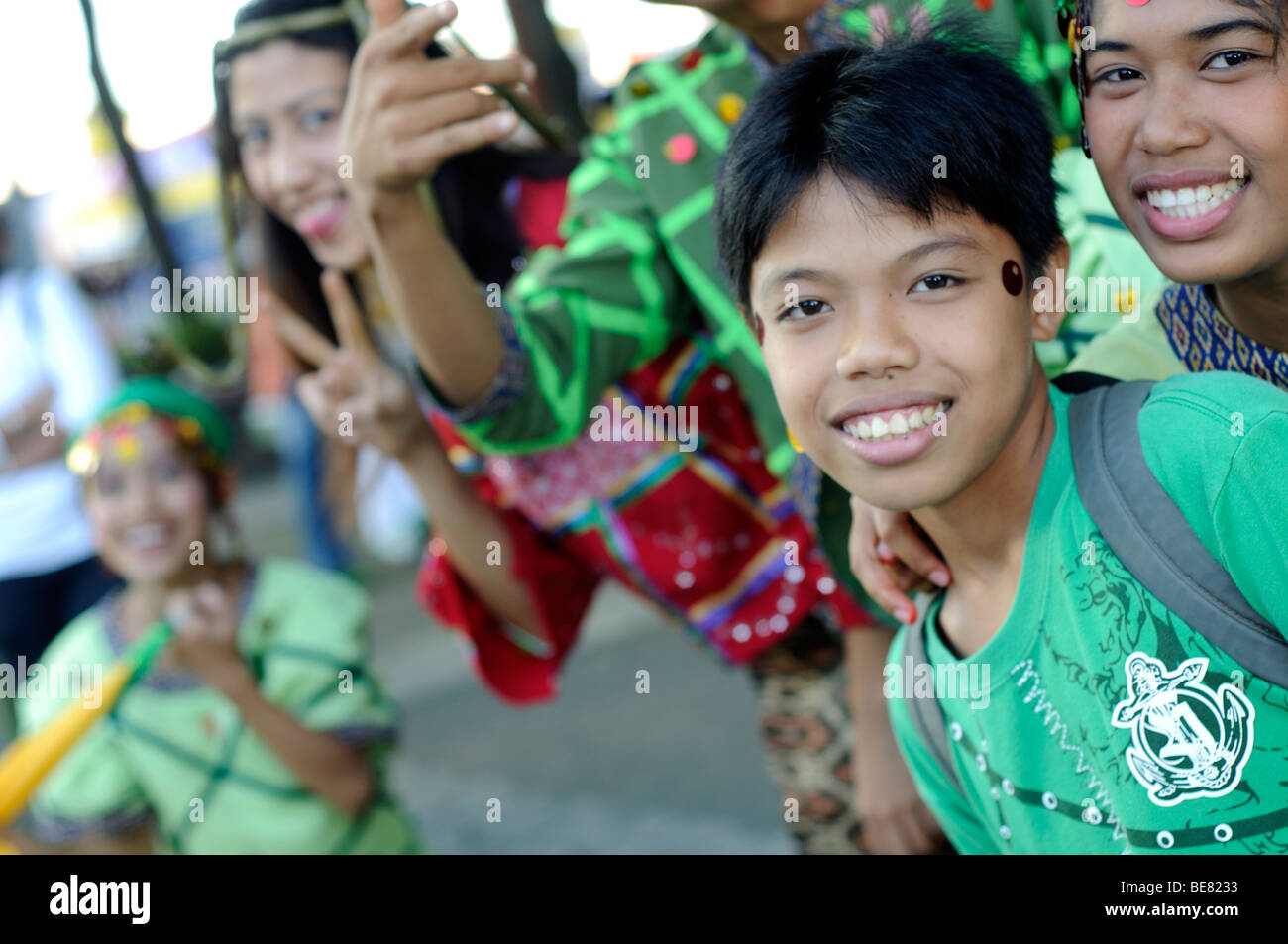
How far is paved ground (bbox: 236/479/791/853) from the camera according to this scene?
347 centimetres

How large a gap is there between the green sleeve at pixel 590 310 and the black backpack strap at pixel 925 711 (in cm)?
55

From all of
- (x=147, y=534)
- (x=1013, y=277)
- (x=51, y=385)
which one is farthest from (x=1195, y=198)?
(x=51, y=385)

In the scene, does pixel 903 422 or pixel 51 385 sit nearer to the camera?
pixel 903 422

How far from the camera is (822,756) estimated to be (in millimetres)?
1926

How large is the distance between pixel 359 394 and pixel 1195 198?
1.18m

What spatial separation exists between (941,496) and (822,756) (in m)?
0.90

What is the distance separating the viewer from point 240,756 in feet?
7.94

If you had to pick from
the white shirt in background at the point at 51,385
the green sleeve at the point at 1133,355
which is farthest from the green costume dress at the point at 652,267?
the white shirt in background at the point at 51,385

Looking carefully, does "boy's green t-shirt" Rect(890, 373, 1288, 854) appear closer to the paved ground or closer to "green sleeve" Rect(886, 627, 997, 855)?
"green sleeve" Rect(886, 627, 997, 855)

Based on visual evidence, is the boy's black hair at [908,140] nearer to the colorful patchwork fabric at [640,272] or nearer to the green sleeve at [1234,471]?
the green sleeve at [1234,471]

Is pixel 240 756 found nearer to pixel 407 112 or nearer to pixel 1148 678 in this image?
pixel 407 112
